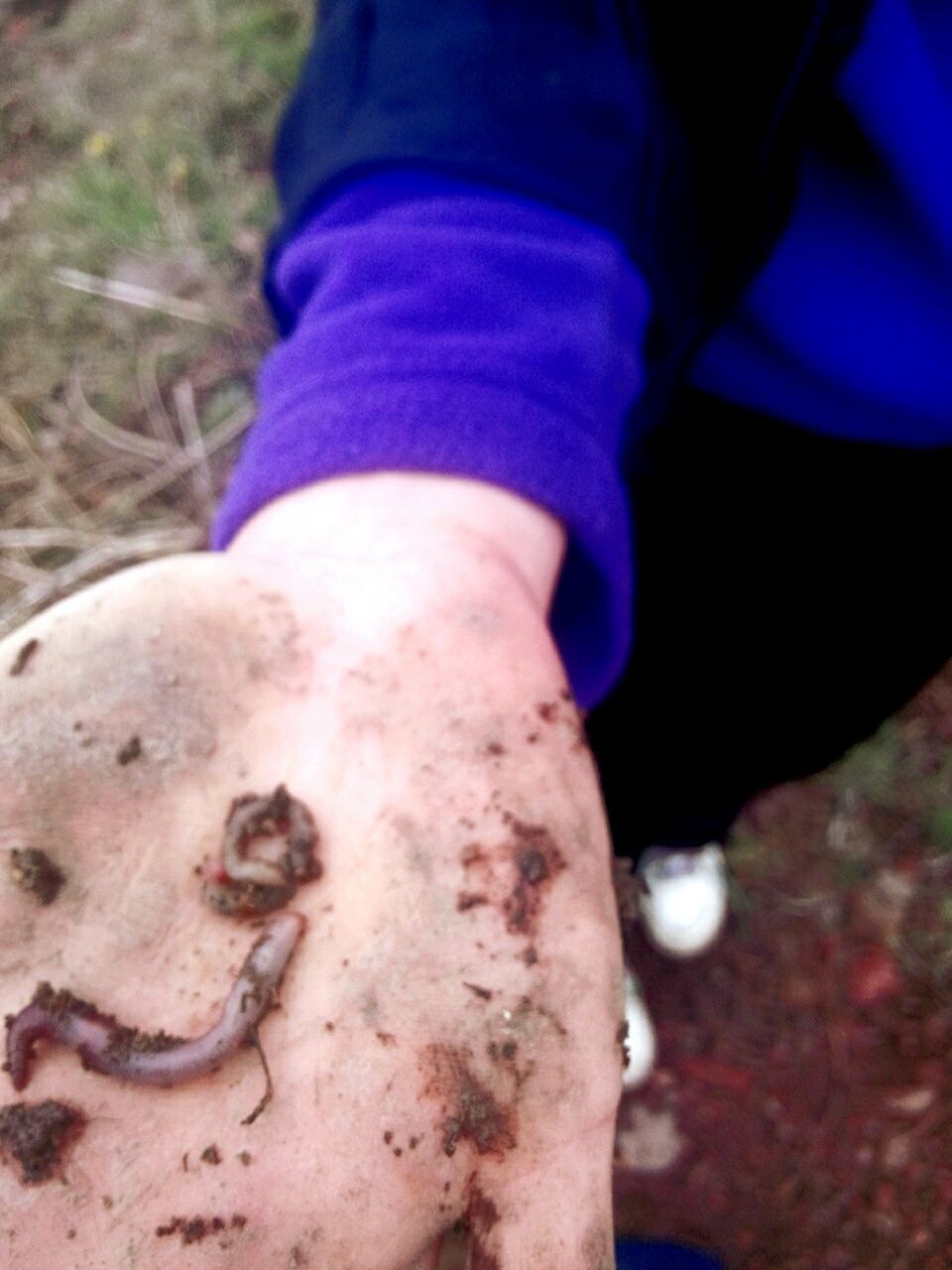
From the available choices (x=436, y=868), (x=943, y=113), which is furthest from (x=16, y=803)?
(x=943, y=113)

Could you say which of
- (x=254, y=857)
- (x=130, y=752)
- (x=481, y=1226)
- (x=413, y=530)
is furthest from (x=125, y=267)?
(x=481, y=1226)

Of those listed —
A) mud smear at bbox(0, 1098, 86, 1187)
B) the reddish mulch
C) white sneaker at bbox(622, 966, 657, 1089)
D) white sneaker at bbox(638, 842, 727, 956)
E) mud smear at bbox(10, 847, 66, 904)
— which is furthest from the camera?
white sneaker at bbox(638, 842, 727, 956)

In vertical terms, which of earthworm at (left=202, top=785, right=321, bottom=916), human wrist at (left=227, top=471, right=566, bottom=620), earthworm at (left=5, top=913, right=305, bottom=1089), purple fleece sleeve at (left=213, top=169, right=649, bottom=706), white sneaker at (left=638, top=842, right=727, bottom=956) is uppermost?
purple fleece sleeve at (left=213, top=169, right=649, bottom=706)

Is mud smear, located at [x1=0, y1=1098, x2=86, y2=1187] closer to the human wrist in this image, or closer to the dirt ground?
the human wrist

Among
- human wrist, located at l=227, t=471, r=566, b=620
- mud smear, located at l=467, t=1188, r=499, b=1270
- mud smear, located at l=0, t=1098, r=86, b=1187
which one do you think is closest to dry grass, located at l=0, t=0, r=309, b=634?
human wrist, located at l=227, t=471, r=566, b=620

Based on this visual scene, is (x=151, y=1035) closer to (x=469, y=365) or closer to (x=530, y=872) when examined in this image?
(x=530, y=872)

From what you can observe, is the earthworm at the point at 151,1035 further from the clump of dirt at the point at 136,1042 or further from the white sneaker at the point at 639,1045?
the white sneaker at the point at 639,1045
